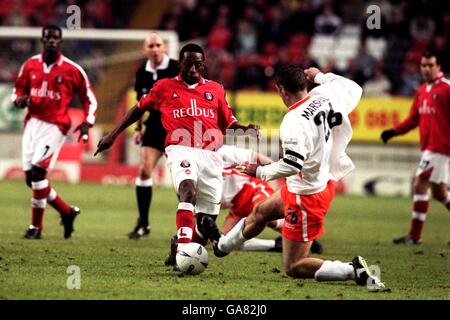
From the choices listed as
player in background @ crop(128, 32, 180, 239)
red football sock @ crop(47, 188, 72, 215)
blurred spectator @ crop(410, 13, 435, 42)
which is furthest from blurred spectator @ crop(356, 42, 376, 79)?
red football sock @ crop(47, 188, 72, 215)

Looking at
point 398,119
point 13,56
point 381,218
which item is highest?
point 13,56

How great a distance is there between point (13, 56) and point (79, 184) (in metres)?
3.19

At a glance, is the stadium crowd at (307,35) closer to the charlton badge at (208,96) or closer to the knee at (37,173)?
the knee at (37,173)

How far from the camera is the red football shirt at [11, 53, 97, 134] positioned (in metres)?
12.0

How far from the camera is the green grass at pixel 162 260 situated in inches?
306

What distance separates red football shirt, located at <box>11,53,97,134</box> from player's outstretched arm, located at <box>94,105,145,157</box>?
246cm

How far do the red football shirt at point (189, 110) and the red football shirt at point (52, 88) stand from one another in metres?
2.61

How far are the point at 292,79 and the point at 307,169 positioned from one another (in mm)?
790

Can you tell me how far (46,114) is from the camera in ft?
39.5

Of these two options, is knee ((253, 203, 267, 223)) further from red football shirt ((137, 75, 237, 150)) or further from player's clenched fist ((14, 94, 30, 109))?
player's clenched fist ((14, 94, 30, 109))
